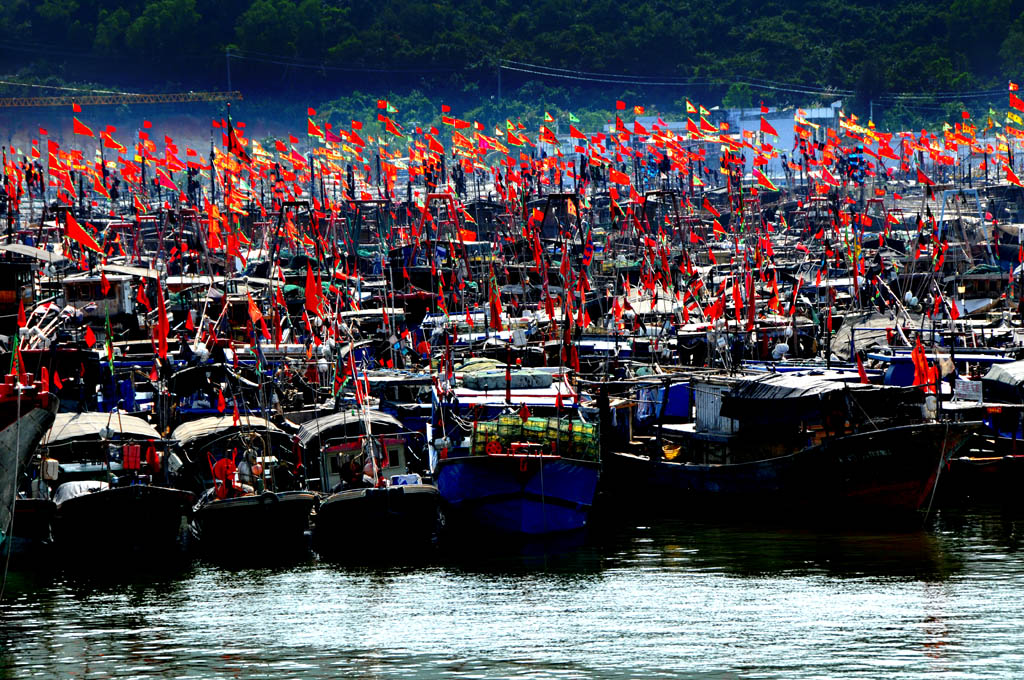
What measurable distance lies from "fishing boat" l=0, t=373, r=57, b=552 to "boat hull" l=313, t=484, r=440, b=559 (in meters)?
8.68

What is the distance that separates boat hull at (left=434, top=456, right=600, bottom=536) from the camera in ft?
123

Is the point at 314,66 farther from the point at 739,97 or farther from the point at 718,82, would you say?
the point at 739,97

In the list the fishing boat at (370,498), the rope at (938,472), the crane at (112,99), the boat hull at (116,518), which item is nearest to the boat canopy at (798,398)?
the rope at (938,472)

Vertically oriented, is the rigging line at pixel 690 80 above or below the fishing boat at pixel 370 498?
above

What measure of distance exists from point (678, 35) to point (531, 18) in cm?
1907

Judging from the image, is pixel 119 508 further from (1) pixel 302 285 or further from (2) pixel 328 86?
(2) pixel 328 86

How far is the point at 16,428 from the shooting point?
94.4ft

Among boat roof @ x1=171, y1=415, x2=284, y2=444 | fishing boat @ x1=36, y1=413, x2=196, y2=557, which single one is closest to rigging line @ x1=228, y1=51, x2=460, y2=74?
boat roof @ x1=171, y1=415, x2=284, y2=444

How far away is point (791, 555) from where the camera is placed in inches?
1411

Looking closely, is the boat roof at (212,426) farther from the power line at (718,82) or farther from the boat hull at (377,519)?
the power line at (718,82)

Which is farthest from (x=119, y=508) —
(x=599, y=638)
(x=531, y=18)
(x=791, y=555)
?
(x=531, y=18)

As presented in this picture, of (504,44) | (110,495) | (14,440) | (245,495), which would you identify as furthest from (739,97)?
(14,440)

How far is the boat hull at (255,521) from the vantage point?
36656 millimetres

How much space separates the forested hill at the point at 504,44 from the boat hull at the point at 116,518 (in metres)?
144
